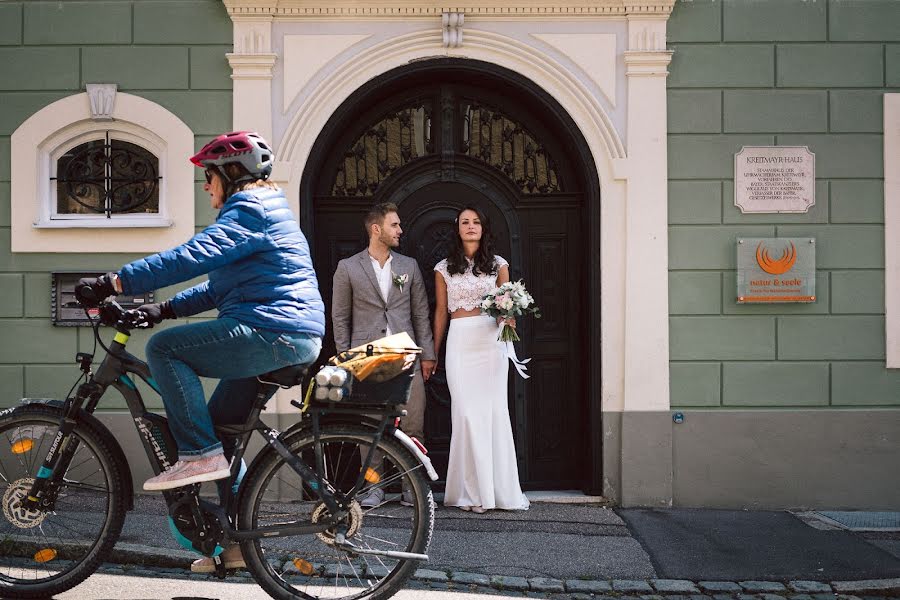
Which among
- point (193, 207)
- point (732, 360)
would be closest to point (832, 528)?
point (732, 360)

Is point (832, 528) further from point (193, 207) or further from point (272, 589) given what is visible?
point (193, 207)

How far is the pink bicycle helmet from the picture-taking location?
394cm

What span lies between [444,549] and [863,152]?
4.04m

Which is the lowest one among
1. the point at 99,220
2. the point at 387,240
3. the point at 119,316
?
the point at 119,316

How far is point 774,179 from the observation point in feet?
22.0

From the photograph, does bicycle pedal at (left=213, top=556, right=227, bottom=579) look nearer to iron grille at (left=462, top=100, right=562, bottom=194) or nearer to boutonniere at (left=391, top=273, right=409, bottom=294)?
boutonniere at (left=391, top=273, right=409, bottom=294)

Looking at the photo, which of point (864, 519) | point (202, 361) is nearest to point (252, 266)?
point (202, 361)

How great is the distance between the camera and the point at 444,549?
5.38m

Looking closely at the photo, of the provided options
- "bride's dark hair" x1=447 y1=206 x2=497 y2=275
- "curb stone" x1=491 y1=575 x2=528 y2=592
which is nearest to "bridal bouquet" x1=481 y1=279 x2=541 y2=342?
"bride's dark hair" x1=447 y1=206 x2=497 y2=275

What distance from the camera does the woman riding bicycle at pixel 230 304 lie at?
3727mm

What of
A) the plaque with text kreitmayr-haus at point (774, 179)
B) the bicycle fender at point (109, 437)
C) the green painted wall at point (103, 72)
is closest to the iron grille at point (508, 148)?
the plaque with text kreitmayr-haus at point (774, 179)

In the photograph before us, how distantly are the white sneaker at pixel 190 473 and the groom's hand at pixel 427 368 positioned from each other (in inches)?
113

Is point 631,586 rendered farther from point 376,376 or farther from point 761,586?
point 376,376

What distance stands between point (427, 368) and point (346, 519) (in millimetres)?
2802
